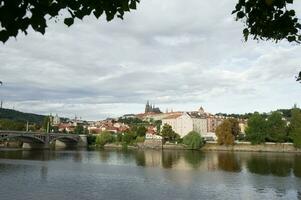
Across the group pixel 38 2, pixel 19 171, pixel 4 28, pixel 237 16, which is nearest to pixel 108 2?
pixel 38 2

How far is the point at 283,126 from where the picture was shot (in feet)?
245

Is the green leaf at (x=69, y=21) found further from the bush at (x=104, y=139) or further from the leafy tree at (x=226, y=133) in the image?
the bush at (x=104, y=139)

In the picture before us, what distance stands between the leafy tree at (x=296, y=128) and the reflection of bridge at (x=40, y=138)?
127ft

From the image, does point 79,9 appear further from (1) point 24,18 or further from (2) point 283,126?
(2) point 283,126

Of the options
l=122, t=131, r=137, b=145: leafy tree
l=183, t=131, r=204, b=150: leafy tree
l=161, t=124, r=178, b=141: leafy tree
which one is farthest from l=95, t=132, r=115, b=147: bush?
l=183, t=131, r=204, b=150: leafy tree

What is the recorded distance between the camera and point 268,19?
3.79 m

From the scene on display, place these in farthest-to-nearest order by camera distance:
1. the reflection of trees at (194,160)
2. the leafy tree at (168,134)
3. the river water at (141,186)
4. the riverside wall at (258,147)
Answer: the leafy tree at (168,134), the riverside wall at (258,147), the reflection of trees at (194,160), the river water at (141,186)

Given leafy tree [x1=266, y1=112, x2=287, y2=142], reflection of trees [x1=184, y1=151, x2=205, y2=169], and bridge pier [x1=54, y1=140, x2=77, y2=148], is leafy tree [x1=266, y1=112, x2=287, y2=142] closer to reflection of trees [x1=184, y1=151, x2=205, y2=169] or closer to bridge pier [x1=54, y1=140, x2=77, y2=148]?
reflection of trees [x1=184, y1=151, x2=205, y2=169]

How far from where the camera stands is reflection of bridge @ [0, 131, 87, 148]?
6348cm

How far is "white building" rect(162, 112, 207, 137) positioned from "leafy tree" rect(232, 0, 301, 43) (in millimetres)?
101543

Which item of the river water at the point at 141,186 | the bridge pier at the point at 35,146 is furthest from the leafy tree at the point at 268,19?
the bridge pier at the point at 35,146

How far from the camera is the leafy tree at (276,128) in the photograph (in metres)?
73.6

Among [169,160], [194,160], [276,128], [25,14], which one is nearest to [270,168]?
[194,160]

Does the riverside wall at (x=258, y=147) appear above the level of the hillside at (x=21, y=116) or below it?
below
